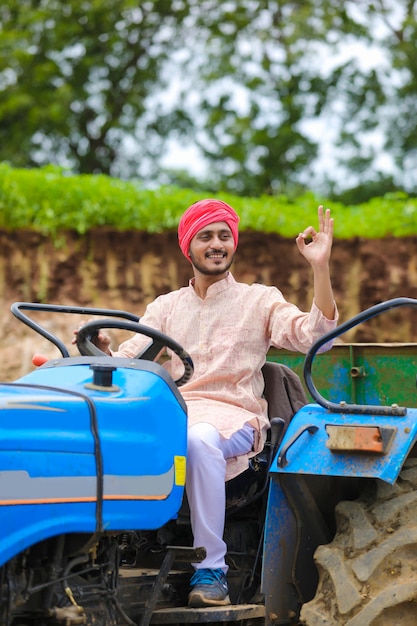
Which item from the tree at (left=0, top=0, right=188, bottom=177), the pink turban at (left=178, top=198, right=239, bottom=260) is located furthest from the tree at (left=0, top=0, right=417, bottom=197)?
the pink turban at (left=178, top=198, right=239, bottom=260)

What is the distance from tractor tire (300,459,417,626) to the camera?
3414 mm

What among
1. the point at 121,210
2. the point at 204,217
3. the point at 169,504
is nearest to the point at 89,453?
the point at 169,504

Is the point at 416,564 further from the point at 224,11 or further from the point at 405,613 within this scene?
the point at 224,11

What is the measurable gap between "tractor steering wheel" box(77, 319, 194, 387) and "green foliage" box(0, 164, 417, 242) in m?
8.38

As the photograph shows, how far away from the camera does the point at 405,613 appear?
3.43 meters

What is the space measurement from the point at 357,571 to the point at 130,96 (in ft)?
56.2

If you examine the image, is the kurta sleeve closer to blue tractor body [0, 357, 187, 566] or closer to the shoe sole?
blue tractor body [0, 357, 187, 566]

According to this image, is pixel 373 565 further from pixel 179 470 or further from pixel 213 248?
pixel 213 248

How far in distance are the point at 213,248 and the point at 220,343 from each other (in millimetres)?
402

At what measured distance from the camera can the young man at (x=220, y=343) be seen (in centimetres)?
371

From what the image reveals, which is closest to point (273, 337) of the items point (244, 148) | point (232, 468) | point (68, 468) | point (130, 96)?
point (232, 468)

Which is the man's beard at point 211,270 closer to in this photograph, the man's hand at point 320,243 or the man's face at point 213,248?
the man's face at point 213,248

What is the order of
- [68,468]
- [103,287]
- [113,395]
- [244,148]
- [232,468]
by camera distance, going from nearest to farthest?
[68,468], [113,395], [232,468], [103,287], [244,148]

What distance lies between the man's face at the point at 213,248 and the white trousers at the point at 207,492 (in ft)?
2.54
